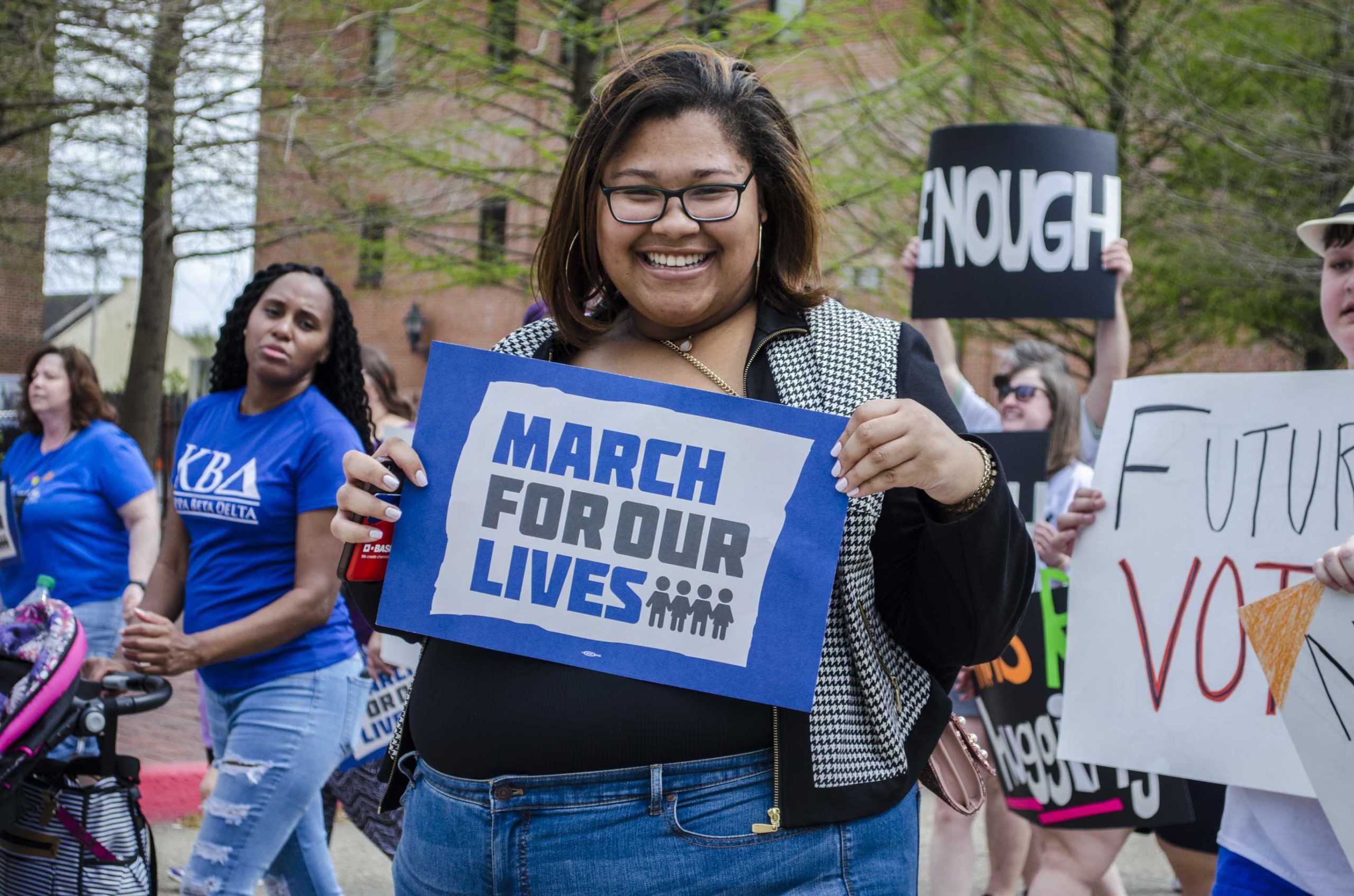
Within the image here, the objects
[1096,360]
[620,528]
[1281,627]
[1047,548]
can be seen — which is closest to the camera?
[620,528]

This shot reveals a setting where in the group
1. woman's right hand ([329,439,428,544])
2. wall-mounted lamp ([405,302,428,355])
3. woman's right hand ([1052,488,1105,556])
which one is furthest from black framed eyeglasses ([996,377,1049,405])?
wall-mounted lamp ([405,302,428,355])

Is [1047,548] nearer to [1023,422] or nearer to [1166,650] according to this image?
[1166,650]

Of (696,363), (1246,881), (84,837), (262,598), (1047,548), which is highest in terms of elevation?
(696,363)

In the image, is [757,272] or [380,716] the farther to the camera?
[380,716]

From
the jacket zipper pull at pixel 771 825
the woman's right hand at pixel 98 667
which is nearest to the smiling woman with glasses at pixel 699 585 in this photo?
the jacket zipper pull at pixel 771 825

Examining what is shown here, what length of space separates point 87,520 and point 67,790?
1916 millimetres

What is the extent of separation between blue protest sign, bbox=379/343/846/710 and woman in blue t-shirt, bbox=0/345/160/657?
11.8ft

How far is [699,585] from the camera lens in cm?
198

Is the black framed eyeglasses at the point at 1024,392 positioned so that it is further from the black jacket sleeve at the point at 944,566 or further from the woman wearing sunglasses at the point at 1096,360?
the black jacket sleeve at the point at 944,566

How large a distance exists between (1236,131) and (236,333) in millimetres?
9692

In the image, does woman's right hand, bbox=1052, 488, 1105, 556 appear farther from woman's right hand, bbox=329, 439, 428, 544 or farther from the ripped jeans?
the ripped jeans

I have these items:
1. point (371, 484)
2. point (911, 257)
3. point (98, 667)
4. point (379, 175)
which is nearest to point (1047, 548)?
point (911, 257)

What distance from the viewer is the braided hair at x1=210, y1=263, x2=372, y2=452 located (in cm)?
409

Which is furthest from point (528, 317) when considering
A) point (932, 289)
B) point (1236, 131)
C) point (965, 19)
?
point (965, 19)
